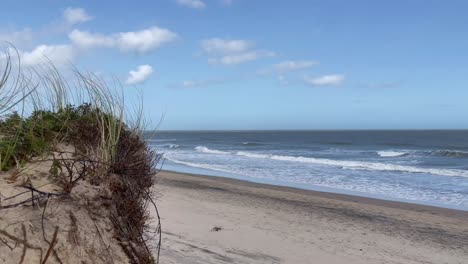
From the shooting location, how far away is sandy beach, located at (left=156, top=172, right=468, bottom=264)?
793cm

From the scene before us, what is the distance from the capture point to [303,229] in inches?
408

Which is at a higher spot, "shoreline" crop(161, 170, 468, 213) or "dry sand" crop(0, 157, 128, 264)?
"dry sand" crop(0, 157, 128, 264)

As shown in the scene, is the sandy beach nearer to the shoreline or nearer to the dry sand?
the shoreline

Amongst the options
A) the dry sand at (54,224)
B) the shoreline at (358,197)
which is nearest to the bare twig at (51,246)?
the dry sand at (54,224)

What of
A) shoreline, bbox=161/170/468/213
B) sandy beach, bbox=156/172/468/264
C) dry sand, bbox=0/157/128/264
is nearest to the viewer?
dry sand, bbox=0/157/128/264

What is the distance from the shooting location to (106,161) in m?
3.81

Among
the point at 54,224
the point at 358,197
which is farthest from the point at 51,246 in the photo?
the point at 358,197

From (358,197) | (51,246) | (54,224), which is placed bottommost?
(358,197)

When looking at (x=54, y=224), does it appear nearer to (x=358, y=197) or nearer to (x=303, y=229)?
(x=303, y=229)

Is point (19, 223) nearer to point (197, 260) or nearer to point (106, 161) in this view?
point (106, 161)

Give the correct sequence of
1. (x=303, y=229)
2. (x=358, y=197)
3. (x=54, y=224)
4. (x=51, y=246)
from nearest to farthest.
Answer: (x=51, y=246) < (x=54, y=224) < (x=303, y=229) < (x=358, y=197)

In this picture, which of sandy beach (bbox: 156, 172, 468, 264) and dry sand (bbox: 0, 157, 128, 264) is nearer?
dry sand (bbox: 0, 157, 128, 264)

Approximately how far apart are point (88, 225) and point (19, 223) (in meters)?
0.51

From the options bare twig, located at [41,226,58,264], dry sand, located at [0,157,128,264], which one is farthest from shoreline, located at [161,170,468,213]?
bare twig, located at [41,226,58,264]
